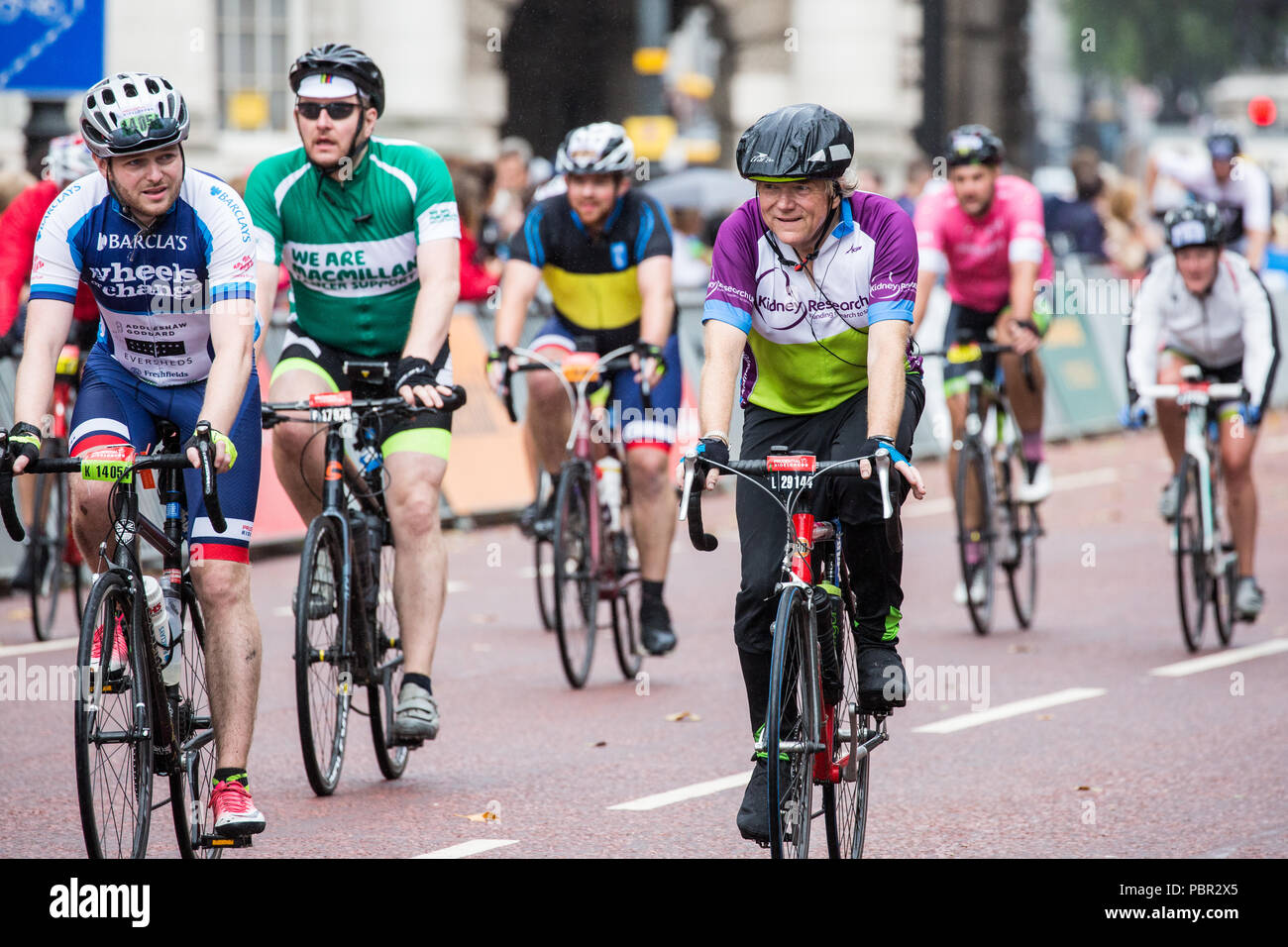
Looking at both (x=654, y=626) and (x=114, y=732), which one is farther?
(x=654, y=626)

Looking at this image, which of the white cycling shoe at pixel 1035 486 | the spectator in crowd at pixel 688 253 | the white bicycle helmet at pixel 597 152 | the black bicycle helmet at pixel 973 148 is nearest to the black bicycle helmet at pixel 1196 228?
the black bicycle helmet at pixel 973 148

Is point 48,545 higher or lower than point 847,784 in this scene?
higher

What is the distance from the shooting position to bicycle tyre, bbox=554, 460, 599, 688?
8672 millimetres

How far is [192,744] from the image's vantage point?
5.65m

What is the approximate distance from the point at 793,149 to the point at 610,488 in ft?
12.9

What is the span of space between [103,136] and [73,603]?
231 inches

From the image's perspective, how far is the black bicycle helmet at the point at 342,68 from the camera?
6711 mm

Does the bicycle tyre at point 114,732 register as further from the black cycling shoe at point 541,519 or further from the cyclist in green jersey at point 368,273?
the black cycling shoe at point 541,519

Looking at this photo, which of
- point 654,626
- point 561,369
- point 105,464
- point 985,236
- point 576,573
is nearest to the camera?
point 105,464

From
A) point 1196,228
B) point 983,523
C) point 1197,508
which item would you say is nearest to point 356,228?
point 983,523

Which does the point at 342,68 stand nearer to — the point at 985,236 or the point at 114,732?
the point at 114,732

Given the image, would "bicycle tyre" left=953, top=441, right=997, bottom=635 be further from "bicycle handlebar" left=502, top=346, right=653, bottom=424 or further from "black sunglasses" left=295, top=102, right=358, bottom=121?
"black sunglasses" left=295, top=102, right=358, bottom=121

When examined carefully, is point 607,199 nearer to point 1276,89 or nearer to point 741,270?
point 741,270
